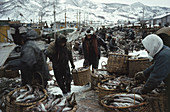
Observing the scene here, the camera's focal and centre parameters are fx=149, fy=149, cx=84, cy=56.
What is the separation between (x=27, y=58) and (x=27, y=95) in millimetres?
723

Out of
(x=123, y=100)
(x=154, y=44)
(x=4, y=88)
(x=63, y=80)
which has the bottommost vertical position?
(x=4, y=88)

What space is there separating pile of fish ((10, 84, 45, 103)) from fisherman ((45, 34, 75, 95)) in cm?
148

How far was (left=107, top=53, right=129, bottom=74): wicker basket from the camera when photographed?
484cm

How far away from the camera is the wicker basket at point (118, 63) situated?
15.9 feet

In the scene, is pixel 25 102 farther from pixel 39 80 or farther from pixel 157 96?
pixel 157 96

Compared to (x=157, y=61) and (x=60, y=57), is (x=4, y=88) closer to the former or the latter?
(x=60, y=57)

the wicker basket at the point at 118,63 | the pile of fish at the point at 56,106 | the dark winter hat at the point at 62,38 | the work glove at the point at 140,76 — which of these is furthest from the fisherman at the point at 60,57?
the work glove at the point at 140,76

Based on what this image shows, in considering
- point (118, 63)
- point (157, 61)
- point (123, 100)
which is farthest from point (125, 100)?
point (118, 63)

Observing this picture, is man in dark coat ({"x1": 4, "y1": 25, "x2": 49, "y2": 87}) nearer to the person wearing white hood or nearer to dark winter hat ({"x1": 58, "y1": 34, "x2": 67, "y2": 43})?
dark winter hat ({"x1": 58, "y1": 34, "x2": 67, "y2": 43})

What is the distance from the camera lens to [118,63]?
4.86 m

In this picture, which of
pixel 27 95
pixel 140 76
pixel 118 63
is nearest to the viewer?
pixel 27 95

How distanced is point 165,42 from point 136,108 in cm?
200

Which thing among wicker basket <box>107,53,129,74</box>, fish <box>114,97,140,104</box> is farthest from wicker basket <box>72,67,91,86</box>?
fish <box>114,97,140,104</box>

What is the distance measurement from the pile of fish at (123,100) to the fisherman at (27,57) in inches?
56.0
